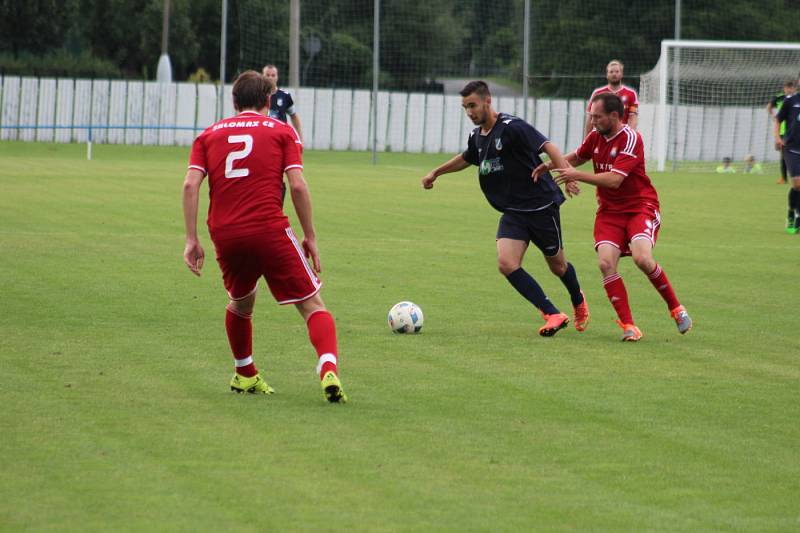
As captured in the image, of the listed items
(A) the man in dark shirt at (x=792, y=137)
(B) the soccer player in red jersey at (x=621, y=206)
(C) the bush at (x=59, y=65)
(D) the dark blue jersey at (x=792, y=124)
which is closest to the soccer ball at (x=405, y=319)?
(B) the soccer player in red jersey at (x=621, y=206)

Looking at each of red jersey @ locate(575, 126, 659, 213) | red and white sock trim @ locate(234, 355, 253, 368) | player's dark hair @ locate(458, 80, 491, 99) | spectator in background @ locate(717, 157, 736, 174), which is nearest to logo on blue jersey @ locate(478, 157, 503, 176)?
player's dark hair @ locate(458, 80, 491, 99)

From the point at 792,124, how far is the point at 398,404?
37.6 ft

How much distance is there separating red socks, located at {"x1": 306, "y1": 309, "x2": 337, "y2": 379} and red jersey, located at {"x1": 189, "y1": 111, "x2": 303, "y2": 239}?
1.77 feet

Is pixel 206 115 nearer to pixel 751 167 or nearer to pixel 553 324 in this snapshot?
pixel 751 167

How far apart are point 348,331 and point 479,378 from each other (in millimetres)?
1930

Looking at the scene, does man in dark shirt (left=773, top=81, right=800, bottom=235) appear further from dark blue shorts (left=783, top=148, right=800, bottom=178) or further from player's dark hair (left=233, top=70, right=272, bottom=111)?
player's dark hair (left=233, top=70, right=272, bottom=111)

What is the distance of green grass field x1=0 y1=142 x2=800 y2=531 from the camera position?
515cm

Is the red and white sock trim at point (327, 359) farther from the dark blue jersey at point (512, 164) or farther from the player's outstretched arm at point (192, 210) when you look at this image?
the dark blue jersey at point (512, 164)

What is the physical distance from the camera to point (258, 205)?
700cm

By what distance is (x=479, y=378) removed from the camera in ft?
26.2

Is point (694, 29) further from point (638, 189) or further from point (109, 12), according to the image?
point (638, 189)

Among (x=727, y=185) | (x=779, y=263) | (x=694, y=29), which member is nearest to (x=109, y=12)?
(x=694, y=29)

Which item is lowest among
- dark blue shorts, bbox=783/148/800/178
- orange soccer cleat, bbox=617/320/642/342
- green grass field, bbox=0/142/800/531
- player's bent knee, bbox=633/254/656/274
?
green grass field, bbox=0/142/800/531

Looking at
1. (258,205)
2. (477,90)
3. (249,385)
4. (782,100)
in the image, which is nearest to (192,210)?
(258,205)
